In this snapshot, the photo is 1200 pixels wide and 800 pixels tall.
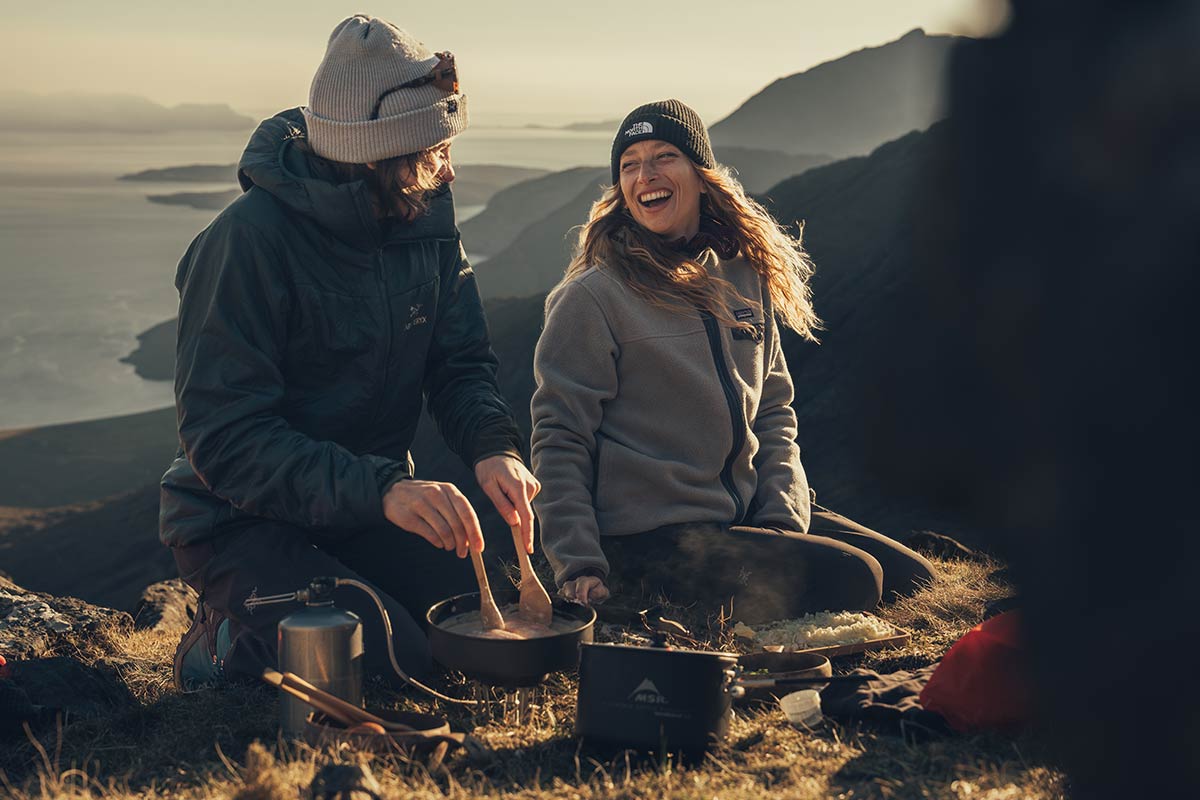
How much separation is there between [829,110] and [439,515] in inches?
3914

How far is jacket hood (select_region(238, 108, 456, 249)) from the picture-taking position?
4.25m

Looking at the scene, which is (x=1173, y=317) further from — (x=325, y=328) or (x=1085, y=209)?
(x=325, y=328)

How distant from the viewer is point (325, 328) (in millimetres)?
4297

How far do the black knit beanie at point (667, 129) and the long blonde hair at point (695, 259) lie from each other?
0.10 m

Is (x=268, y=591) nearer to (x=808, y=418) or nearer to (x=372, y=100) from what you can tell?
(x=372, y=100)

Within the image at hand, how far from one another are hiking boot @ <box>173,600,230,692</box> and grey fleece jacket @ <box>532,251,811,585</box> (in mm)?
1253

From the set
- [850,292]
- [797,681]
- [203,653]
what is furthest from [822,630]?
[850,292]

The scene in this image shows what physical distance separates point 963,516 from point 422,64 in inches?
119

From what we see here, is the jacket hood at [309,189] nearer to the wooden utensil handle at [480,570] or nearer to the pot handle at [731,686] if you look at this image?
the wooden utensil handle at [480,570]

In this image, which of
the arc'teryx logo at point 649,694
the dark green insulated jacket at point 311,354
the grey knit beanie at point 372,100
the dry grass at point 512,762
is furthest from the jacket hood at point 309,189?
the arc'teryx logo at point 649,694

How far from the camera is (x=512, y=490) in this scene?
12.8 ft

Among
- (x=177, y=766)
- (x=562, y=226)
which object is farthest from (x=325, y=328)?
(x=562, y=226)

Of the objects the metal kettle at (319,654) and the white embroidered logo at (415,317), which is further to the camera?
the white embroidered logo at (415,317)

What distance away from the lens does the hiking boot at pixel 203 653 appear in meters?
4.26
